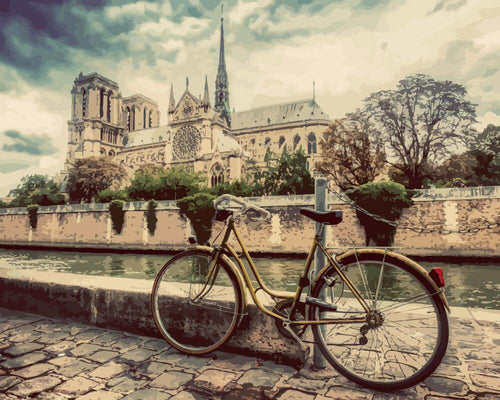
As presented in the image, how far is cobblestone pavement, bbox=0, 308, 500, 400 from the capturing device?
6.74 ft

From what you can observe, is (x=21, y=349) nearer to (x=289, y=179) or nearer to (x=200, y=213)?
(x=200, y=213)

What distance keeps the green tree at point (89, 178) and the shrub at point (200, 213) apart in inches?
995

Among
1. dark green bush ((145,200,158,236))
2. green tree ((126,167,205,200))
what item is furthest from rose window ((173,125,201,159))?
dark green bush ((145,200,158,236))

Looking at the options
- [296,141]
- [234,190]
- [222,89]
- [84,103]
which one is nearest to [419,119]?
[234,190]

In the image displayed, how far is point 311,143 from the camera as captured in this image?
197 ft

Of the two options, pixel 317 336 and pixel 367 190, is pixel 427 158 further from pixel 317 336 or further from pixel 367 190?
pixel 317 336

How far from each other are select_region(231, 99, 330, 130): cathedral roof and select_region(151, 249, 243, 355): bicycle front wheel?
203 feet

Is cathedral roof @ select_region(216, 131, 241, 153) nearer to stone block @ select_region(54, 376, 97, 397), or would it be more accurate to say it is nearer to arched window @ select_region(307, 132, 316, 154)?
arched window @ select_region(307, 132, 316, 154)

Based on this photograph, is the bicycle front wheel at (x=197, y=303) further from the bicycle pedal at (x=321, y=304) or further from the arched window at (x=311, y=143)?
the arched window at (x=311, y=143)

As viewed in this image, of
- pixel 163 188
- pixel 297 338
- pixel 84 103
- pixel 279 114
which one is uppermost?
pixel 84 103

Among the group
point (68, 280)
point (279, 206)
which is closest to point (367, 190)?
point (279, 206)

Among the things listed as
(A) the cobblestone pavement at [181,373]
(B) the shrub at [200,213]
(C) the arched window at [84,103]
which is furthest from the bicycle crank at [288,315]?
(C) the arched window at [84,103]

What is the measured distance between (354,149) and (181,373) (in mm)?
26965

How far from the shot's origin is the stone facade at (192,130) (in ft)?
173
